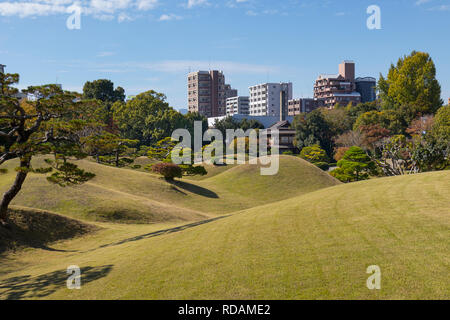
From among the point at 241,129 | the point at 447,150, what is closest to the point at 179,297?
the point at 447,150

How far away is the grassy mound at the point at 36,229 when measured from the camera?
20.7m

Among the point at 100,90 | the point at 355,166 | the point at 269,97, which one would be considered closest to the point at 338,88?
the point at 269,97

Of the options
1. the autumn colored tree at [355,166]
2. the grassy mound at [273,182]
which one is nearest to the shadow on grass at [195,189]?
the grassy mound at [273,182]

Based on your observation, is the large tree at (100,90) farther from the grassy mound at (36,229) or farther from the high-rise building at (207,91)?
the high-rise building at (207,91)

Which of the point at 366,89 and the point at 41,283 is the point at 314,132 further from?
the point at 366,89

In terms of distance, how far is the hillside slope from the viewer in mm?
9539

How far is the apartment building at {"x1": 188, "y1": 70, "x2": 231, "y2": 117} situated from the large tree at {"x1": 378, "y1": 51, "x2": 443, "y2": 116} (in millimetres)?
89093

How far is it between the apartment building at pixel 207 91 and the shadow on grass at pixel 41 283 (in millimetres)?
151674

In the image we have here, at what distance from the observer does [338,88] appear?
552 feet

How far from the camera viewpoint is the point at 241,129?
3652 inches

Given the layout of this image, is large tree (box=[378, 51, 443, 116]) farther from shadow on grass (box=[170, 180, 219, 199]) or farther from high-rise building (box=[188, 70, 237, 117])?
high-rise building (box=[188, 70, 237, 117])

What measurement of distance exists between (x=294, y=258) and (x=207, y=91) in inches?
6193

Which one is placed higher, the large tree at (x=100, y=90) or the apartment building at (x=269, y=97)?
the apartment building at (x=269, y=97)

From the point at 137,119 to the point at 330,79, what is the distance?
114 metres
